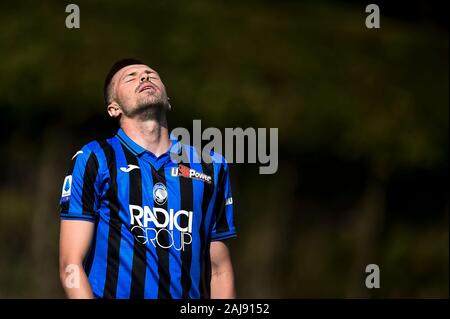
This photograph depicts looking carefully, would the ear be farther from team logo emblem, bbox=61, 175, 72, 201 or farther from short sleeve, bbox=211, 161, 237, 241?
short sleeve, bbox=211, 161, 237, 241

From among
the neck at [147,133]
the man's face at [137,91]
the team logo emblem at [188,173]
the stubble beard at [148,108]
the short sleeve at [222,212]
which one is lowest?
the short sleeve at [222,212]

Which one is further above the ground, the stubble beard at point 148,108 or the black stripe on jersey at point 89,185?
the stubble beard at point 148,108

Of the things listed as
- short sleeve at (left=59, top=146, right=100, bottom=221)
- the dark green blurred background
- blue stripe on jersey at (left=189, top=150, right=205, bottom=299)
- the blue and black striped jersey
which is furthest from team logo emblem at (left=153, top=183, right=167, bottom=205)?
the dark green blurred background

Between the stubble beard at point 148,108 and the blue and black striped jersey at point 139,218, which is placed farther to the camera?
the stubble beard at point 148,108

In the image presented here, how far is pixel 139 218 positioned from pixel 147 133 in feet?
1.33

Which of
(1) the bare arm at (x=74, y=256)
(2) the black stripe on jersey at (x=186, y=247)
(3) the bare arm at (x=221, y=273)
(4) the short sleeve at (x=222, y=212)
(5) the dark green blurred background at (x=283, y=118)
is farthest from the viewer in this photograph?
(5) the dark green blurred background at (x=283, y=118)

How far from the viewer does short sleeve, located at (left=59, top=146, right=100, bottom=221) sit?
10.7 feet

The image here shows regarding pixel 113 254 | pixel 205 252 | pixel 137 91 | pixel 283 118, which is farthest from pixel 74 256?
pixel 283 118

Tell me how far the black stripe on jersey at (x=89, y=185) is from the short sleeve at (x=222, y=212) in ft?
1.89

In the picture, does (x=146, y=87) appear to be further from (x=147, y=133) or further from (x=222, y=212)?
(x=222, y=212)

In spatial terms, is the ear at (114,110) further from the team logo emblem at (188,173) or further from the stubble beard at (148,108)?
the team logo emblem at (188,173)

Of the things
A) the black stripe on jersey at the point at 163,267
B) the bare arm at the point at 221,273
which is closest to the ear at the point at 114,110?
the black stripe on jersey at the point at 163,267

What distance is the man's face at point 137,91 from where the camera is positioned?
3.41 metres

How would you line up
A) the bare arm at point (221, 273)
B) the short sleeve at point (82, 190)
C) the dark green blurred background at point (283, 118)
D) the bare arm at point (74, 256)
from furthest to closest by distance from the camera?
1. the dark green blurred background at point (283, 118)
2. the bare arm at point (221, 273)
3. the short sleeve at point (82, 190)
4. the bare arm at point (74, 256)
